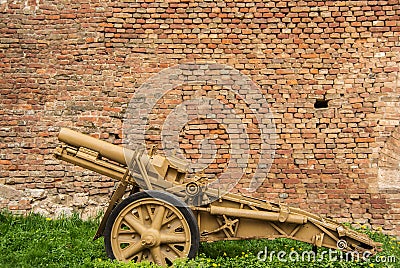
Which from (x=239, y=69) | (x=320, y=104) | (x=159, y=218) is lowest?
(x=159, y=218)

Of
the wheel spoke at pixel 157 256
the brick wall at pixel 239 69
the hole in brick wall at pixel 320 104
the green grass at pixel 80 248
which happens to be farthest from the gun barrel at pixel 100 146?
the hole in brick wall at pixel 320 104

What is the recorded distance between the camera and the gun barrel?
5547mm

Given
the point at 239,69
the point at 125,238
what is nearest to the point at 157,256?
the point at 125,238

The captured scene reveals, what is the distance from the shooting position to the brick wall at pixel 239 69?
742cm

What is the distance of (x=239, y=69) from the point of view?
762 centimetres

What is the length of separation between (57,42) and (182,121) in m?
2.27

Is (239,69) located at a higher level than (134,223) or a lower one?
higher

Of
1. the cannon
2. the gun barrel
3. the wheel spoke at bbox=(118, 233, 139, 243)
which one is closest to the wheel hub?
the cannon

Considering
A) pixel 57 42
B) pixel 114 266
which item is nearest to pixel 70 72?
pixel 57 42

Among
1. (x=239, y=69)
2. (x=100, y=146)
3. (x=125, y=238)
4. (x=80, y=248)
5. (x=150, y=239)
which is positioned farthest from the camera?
(x=239, y=69)

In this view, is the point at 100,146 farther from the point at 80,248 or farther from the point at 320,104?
the point at 320,104

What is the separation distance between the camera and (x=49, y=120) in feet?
24.8

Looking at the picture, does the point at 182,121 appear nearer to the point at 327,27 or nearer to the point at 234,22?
the point at 234,22

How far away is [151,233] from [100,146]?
1.18 meters
